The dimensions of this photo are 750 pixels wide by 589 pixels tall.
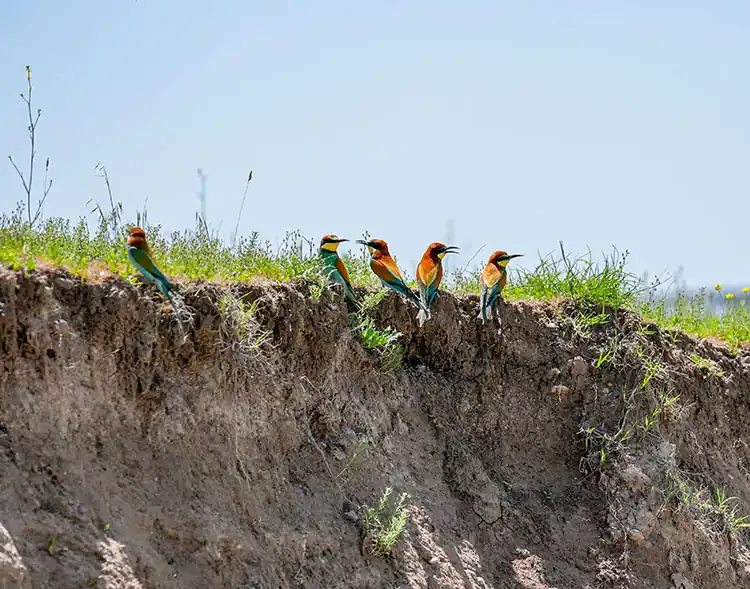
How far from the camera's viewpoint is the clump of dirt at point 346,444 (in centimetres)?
434

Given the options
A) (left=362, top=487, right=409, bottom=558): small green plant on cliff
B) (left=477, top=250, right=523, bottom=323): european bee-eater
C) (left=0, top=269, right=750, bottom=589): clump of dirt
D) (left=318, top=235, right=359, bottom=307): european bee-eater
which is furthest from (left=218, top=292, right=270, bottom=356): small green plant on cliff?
(left=477, top=250, right=523, bottom=323): european bee-eater

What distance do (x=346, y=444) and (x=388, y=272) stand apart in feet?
3.75

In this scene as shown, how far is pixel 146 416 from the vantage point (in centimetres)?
473

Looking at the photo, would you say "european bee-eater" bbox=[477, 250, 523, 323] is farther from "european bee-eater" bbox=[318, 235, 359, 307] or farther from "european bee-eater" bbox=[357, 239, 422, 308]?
"european bee-eater" bbox=[318, 235, 359, 307]

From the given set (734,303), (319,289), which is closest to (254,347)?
(319,289)

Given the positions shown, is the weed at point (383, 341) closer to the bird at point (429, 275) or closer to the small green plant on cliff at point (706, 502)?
the bird at point (429, 275)

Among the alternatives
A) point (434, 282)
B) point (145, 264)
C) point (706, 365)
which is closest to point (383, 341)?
point (434, 282)

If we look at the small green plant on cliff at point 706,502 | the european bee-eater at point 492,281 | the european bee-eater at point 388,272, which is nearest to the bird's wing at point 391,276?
the european bee-eater at point 388,272

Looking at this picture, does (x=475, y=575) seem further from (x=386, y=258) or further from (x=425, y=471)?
(x=386, y=258)

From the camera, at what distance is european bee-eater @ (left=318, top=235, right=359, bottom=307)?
572cm

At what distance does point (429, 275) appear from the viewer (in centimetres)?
616

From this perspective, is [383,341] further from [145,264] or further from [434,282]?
[145,264]

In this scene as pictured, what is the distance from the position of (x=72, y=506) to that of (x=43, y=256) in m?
1.24

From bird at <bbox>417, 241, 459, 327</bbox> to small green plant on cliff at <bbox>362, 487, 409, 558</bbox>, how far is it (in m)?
1.22
